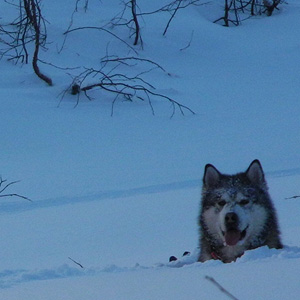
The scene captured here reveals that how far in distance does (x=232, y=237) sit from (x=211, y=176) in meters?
0.55

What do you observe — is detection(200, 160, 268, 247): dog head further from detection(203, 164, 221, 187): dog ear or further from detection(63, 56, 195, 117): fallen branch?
detection(63, 56, 195, 117): fallen branch

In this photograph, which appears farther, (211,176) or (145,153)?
(145,153)

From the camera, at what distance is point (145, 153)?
10977 millimetres

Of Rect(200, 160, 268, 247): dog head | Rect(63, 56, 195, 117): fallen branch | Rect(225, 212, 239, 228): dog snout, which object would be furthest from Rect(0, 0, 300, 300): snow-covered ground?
Rect(225, 212, 239, 228): dog snout

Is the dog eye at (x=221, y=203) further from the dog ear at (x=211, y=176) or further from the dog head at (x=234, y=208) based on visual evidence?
the dog ear at (x=211, y=176)

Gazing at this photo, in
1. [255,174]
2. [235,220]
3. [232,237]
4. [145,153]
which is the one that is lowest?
[145,153]

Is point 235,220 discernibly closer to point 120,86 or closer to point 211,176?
point 211,176

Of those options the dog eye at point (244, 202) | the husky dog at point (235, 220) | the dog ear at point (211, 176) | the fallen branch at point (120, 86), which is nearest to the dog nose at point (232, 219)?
the husky dog at point (235, 220)

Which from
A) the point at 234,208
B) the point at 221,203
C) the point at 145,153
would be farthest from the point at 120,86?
the point at 234,208

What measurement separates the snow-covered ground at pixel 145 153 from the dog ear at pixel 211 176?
1.54ft

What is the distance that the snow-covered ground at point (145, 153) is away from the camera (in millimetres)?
3525

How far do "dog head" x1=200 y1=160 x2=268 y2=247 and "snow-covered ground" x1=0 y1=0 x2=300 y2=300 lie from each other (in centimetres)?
28

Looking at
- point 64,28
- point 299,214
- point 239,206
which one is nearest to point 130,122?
point 64,28

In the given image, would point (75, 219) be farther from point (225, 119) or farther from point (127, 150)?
point (225, 119)
